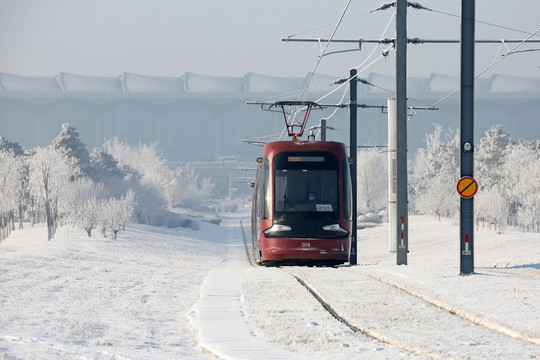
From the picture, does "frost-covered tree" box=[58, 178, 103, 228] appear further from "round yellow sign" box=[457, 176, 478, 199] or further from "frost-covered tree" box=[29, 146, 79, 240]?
"round yellow sign" box=[457, 176, 478, 199]

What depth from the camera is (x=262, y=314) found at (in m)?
11.0

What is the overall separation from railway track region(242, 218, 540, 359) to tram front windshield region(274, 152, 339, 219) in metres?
6.78

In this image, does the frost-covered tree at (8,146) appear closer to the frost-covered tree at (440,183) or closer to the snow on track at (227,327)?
the frost-covered tree at (440,183)

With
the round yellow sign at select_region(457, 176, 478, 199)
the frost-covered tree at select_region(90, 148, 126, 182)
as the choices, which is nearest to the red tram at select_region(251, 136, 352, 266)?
the round yellow sign at select_region(457, 176, 478, 199)

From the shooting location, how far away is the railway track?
8.41 meters

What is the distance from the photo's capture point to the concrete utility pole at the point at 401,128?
845 inches

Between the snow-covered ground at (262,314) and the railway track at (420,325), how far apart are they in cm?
2

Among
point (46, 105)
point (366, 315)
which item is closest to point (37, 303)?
point (366, 315)

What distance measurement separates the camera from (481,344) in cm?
866

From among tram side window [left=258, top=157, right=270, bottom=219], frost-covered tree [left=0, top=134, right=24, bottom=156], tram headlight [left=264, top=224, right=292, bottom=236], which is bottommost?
tram headlight [left=264, top=224, right=292, bottom=236]

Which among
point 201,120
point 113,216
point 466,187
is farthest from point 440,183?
point 201,120

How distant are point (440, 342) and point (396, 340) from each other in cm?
46

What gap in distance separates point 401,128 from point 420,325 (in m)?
12.1

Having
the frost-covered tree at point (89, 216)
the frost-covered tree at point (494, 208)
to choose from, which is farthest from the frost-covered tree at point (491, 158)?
the frost-covered tree at point (89, 216)
